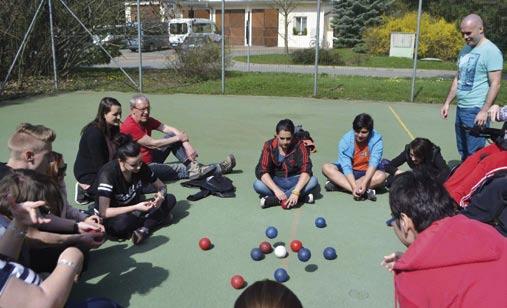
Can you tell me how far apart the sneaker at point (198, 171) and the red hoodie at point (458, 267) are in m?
4.68

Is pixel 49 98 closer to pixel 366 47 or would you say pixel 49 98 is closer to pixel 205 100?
pixel 205 100

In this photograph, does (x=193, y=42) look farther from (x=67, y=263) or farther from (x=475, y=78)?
(x=67, y=263)

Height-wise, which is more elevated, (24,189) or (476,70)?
(476,70)

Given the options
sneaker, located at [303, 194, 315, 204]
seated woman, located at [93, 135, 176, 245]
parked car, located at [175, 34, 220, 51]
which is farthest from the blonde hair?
parked car, located at [175, 34, 220, 51]

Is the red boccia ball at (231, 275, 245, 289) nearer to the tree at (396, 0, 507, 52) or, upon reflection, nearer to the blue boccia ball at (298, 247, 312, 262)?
the blue boccia ball at (298, 247, 312, 262)

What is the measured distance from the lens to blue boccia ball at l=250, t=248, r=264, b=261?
176 inches

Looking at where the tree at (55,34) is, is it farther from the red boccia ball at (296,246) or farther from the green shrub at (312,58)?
the red boccia ball at (296,246)

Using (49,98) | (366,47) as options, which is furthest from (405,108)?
(366,47)

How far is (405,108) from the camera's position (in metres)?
12.8

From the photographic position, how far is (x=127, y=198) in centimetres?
493

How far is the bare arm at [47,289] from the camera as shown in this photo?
2230 millimetres

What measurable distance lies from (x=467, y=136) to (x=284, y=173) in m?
2.51

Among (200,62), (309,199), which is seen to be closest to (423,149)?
(309,199)

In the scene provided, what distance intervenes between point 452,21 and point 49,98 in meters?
27.7
